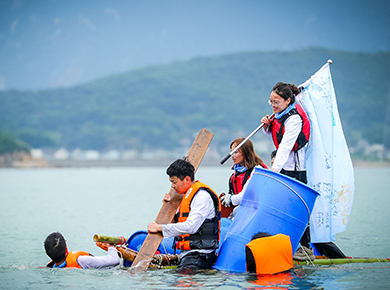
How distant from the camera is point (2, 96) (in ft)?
535

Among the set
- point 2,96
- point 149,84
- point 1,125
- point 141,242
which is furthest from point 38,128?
point 141,242

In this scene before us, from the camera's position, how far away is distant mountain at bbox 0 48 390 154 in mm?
138625

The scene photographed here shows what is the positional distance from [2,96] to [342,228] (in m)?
171

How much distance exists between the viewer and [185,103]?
165 m

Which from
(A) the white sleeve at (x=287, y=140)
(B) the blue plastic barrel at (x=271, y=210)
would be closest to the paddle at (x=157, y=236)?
(B) the blue plastic barrel at (x=271, y=210)

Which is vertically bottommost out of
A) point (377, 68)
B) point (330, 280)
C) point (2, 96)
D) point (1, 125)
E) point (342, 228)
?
point (330, 280)

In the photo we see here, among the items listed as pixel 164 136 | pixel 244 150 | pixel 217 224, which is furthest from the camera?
pixel 164 136

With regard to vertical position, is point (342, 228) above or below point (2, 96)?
below

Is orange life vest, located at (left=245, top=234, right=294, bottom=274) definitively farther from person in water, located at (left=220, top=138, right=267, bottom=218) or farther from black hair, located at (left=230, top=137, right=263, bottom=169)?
black hair, located at (left=230, top=137, right=263, bottom=169)

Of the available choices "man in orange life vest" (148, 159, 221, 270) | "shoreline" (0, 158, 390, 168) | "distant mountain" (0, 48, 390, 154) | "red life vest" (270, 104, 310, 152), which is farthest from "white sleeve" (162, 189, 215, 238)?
"distant mountain" (0, 48, 390, 154)

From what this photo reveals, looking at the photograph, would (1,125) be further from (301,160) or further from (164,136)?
(301,160)

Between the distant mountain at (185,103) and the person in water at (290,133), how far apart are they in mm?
124163

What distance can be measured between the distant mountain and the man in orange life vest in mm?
124739

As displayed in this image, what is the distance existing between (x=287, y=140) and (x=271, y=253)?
1373 millimetres
